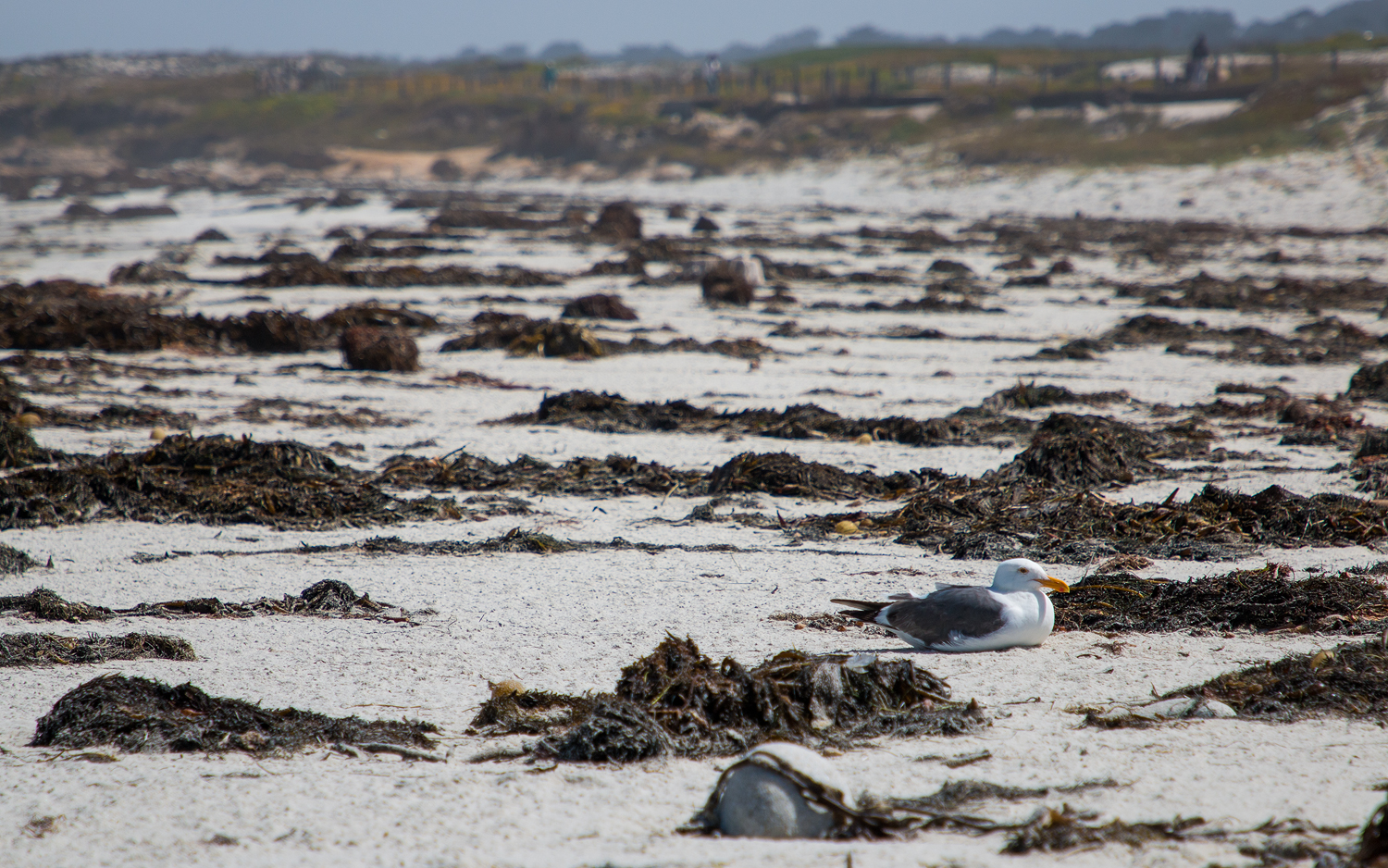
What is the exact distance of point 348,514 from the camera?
5.33 m

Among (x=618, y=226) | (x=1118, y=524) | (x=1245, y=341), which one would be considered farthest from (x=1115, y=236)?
(x=1118, y=524)

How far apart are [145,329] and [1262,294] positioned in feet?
43.2

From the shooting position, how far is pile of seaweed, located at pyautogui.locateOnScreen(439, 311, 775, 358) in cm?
1029

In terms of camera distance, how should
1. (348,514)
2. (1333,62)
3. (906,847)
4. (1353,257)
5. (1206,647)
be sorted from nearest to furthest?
(906,847) → (1206,647) → (348,514) → (1353,257) → (1333,62)

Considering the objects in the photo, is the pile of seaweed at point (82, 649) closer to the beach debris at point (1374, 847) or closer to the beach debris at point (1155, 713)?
the beach debris at point (1155, 713)

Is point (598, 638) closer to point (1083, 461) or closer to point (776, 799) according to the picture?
point (776, 799)

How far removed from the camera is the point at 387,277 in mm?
14875

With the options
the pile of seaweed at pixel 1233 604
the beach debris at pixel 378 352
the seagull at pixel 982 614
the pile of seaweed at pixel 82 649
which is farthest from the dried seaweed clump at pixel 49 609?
the beach debris at pixel 378 352

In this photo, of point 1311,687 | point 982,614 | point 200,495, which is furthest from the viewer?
point 200,495

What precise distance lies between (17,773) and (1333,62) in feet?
131

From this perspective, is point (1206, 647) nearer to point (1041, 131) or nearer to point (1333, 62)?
point (1041, 131)

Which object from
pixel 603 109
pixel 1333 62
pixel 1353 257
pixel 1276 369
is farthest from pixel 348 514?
pixel 603 109

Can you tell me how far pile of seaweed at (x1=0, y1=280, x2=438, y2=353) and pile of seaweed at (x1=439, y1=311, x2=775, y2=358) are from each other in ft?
4.74

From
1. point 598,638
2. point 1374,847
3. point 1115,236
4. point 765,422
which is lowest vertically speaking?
point 598,638
